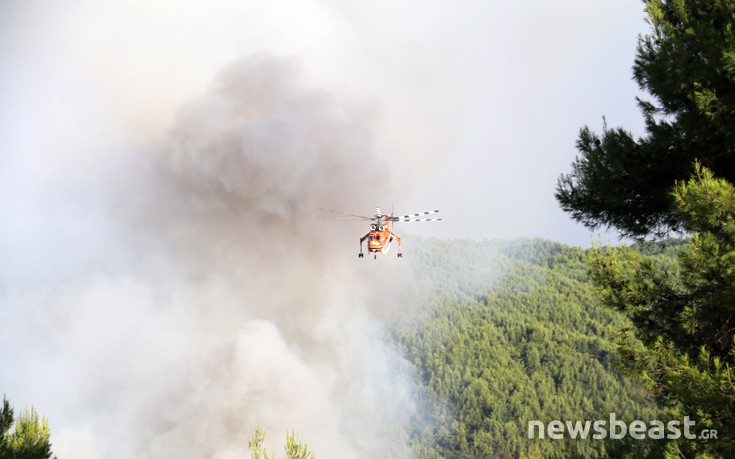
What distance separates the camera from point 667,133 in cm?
1185

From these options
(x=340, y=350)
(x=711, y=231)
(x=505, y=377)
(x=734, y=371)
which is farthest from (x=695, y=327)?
(x=505, y=377)

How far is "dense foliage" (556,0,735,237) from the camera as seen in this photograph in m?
10.3

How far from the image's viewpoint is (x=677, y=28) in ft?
37.4

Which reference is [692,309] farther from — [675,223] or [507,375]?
[507,375]

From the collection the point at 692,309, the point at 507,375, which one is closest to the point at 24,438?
the point at 692,309

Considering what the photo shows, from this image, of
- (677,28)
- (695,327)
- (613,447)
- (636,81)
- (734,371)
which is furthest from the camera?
(613,447)

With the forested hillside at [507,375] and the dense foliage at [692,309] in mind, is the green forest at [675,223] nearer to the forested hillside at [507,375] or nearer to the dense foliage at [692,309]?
the dense foliage at [692,309]

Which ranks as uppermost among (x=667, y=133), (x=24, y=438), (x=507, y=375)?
(x=507, y=375)

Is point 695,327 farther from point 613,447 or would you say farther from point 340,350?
point 340,350

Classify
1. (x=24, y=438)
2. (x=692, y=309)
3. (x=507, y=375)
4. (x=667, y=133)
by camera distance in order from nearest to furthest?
(x=692, y=309) → (x=667, y=133) → (x=24, y=438) → (x=507, y=375)

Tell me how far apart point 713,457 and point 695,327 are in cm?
198

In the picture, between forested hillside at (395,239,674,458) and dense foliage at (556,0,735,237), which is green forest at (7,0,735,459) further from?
forested hillside at (395,239,674,458)

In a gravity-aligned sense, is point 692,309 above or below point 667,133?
below

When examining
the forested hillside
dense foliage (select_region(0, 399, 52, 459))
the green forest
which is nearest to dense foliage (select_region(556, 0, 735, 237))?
the green forest
